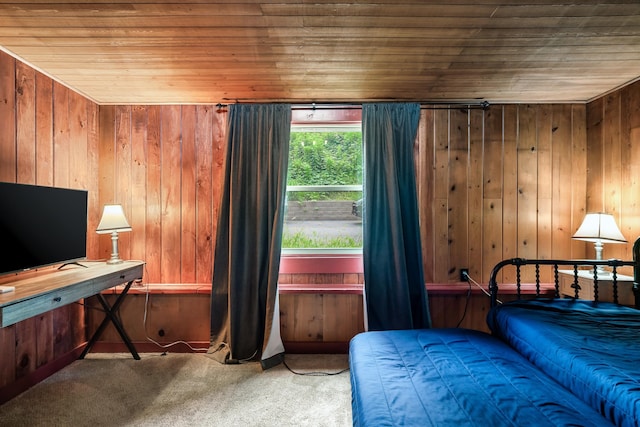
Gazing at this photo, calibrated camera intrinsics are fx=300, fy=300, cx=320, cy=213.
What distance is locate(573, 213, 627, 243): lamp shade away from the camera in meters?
2.28

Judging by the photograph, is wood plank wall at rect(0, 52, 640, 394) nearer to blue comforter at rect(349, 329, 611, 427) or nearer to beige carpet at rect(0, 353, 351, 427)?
beige carpet at rect(0, 353, 351, 427)

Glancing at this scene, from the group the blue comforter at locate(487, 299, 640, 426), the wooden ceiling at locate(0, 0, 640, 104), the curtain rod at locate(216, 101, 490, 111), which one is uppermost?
the wooden ceiling at locate(0, 0, 640, 104)

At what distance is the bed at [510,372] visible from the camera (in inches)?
42.6

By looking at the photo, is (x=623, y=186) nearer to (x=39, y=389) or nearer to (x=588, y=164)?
(x=588, y=164)

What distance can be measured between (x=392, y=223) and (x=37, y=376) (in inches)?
119

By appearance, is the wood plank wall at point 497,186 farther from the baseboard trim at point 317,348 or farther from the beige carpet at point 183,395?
the beige carpet at point 183,395

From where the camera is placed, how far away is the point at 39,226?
6.62 feet

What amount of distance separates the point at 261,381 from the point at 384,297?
1.20 metres

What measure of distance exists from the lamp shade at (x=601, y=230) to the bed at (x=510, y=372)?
651 mm

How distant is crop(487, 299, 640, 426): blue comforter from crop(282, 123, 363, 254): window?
4.81 ft

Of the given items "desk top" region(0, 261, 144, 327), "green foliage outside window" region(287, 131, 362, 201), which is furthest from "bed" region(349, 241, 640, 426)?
"desk top" region(0, 261, 144, 327)

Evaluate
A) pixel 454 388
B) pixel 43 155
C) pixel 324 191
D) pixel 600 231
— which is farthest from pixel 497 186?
pixel 43 155

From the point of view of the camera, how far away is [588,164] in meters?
2.82

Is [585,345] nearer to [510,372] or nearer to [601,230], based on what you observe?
[510,372]
